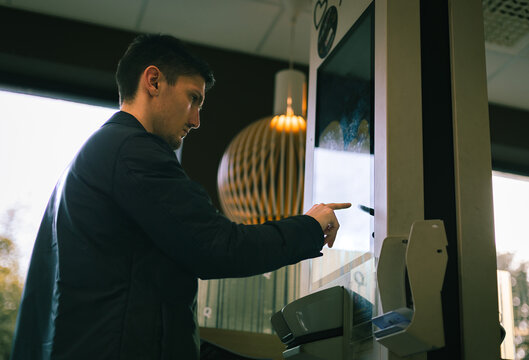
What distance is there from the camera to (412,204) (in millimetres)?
1150

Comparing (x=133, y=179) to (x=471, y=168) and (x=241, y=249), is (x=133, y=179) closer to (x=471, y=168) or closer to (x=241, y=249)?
(x=241, y=249)

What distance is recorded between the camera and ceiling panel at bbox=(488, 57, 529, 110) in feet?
4.88

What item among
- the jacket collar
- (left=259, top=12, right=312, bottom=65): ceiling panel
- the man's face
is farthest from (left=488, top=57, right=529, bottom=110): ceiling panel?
(left=259, top=12, right=312, bottom=65): ceiling panel

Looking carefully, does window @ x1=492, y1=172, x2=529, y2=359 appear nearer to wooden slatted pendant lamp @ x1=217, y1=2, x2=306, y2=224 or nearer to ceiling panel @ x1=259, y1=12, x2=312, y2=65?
wooden slatted pendant lamp @ x1=217, y1=2, x2=306, y2=224

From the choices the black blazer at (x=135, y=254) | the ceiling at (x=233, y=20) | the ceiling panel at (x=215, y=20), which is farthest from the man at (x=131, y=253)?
the ceiling panel at (x=215, y=20)

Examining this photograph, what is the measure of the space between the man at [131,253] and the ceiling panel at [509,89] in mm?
625

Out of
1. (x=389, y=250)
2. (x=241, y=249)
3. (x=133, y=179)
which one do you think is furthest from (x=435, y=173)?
(x=133, y=179)

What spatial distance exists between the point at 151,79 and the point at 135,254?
0.44 meters

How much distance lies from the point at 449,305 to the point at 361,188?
0.31m

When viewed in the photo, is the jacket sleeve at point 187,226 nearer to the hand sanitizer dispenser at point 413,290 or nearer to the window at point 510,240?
the hand sanitizer dispenser at point 413,290

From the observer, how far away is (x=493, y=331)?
44.2 inches

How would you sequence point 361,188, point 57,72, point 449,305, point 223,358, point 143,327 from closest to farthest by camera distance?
point 143,327, point 449,305, point 361,188, point 223,358, point 57,72

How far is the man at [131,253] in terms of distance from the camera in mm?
1026

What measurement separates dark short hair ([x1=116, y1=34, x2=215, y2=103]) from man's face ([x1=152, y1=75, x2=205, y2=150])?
0.02 metres
